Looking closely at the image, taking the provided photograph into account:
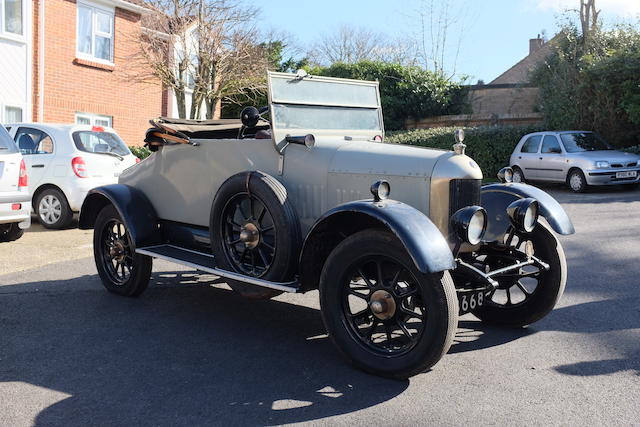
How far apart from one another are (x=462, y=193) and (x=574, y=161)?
37.9 ft

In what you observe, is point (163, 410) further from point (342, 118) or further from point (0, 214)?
point (0, 214)

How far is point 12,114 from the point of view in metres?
15.8

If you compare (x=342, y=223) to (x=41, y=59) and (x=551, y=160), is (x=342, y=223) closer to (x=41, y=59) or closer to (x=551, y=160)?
(x=551, y=160)

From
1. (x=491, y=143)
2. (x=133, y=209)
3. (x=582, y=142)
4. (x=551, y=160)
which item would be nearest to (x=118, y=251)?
(x=133, y=209)

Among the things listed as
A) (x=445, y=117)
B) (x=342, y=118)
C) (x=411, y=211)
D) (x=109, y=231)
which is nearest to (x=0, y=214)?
(x=109, y=231)

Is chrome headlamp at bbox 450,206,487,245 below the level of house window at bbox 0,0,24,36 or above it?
below

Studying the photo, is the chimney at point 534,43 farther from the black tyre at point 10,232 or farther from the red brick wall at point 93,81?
the black tyre at point 10,232

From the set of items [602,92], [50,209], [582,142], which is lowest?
[50,209]

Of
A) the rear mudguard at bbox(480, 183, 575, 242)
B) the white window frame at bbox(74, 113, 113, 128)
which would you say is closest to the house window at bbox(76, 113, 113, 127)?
the white window frame at bbox(74, 113, 113, 128)

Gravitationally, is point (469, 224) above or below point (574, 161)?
below

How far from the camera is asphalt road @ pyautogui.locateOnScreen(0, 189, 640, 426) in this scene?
132 inches

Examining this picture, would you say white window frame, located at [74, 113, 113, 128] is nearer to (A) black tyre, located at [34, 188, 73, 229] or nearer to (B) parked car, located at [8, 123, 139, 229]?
(B) parked car, located at [8, 123, 139, 229]

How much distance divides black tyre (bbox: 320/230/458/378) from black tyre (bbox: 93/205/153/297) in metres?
2.31

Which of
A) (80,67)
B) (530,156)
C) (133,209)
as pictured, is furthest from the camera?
(80,67)
